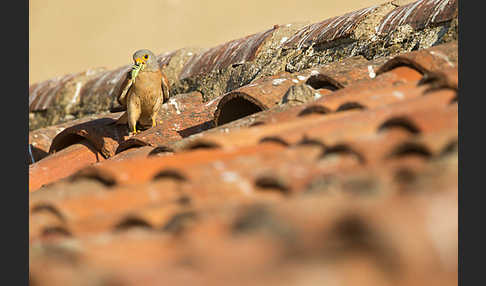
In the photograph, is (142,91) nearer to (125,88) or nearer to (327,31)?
(125,88)

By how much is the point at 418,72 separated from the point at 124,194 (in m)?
1.61

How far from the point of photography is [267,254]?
1.01 meters

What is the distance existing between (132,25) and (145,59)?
22.3 metres

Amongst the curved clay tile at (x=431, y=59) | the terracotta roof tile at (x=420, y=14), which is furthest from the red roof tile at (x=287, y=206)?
the terracotta roof tile at (x=420, y=14)

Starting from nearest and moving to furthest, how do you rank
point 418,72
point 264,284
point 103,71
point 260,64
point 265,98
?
point 264,284, point 418,72, point 265,98, point 260,64, point 103,71

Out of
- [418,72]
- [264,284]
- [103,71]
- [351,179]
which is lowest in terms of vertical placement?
[264,284]

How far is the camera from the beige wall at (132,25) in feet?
78.9

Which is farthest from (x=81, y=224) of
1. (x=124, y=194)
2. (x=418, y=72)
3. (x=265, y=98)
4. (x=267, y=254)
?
(x=265, y=98)

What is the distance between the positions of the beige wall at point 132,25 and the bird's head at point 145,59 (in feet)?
61.6

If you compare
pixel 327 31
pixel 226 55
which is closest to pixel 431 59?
pixel 327 31

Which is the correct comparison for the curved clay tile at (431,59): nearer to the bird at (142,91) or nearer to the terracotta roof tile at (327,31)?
the terracotta roof tile at (327,31)

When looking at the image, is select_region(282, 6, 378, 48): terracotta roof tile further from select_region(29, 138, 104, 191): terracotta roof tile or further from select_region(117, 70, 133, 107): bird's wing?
select_region(29, 138, 104, 191): terracotta roof tile

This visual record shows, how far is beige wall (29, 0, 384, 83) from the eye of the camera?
2406 centimetres

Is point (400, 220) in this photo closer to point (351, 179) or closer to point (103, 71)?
point (351, 179)
